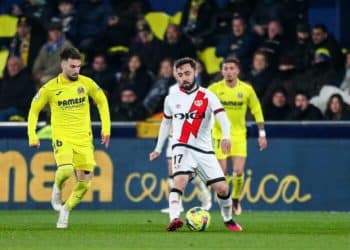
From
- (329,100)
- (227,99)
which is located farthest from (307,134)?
(227,99)

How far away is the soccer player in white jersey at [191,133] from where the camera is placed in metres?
14.4

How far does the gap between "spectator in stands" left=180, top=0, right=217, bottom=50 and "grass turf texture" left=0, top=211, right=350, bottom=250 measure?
4.67 meters

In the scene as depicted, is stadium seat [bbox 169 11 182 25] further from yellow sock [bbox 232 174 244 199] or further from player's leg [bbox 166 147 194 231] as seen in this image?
player's leg [bbox 166 147 194 231]

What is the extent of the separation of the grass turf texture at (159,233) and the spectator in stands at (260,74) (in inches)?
116

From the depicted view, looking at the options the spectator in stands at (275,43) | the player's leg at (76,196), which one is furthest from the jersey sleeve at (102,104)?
the spectator in stands at (275,43)

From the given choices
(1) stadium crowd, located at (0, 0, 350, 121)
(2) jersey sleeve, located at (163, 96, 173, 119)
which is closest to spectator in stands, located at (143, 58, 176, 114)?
(1) stadium crowd, located at (0, 0, 350, 121)

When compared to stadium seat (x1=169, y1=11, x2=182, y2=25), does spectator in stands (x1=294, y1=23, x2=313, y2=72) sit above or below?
below

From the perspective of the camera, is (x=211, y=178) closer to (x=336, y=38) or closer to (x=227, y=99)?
(x=227, y=99)

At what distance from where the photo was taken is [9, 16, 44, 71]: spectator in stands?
23.0m

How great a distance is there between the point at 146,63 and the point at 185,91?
8.06 m

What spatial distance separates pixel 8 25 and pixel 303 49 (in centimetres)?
590

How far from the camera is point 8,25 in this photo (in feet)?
79.3

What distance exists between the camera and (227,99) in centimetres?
1841

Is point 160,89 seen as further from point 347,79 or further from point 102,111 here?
point 102,111
